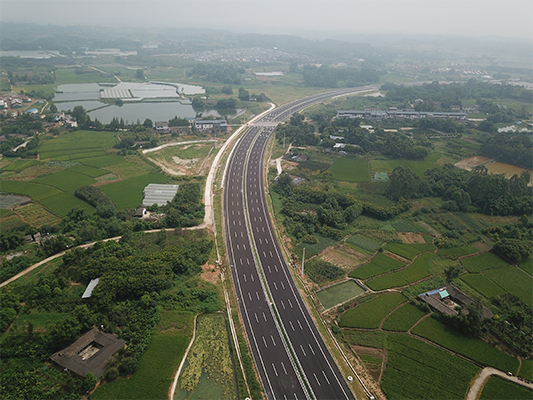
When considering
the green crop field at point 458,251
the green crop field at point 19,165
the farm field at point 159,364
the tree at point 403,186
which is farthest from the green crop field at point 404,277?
the green crop field at point 19,165

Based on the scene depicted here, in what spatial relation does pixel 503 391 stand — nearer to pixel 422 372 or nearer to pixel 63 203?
pixel 422 372

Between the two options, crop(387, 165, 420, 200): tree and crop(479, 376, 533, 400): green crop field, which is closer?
crop(479, 376, 533, 400): green crop field

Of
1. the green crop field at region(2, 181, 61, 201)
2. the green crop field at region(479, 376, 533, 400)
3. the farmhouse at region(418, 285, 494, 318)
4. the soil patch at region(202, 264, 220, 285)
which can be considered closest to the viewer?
the green crop field at region(479, 376, 533, 400)

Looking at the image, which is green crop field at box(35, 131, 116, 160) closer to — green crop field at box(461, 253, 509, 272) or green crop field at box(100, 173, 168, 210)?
green crop field at box(100, 173, 168, 210)

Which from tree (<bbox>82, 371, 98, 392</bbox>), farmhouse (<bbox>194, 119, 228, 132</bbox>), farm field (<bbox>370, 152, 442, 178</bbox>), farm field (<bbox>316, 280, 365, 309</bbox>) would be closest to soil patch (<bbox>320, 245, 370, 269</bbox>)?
farm field (<bbox>316, 280, 365, 309</bbox>)

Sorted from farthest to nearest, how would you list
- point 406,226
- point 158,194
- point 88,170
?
1. point 88,170
2. point 158,194
3. point 406,226

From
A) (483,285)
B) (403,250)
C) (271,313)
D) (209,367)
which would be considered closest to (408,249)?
(403,250)

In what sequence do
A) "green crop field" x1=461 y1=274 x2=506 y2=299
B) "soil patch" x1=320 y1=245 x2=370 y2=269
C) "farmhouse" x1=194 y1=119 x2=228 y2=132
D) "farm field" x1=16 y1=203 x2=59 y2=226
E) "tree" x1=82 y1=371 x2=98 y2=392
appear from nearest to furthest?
"tree" x1=82 y1=371 x2=98 y2=392 < "green crop field" x1=461 y1=274 x2=506 y2=299 < "soil patch" x1=320 y1=245 x2=370 y2=269 < "farm field" x1=16 y1=203 x2=59 y2=226 < "farmhouse" x1=194 y1=119 x2=228 y2=132
